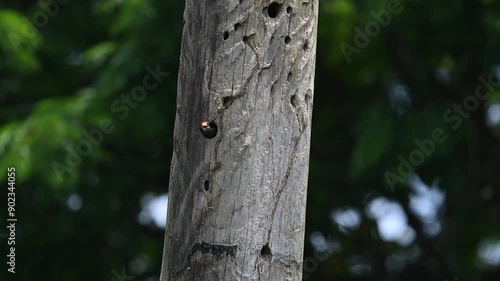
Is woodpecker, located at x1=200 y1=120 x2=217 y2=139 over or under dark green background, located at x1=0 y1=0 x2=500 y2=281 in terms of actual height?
under

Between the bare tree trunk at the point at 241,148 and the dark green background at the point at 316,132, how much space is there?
421 cm

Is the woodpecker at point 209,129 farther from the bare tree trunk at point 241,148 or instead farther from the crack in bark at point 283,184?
the crack in bark at point 283,184

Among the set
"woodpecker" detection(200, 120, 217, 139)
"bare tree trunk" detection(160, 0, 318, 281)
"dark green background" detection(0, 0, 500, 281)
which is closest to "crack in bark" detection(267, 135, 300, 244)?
"bare tree trunk" detection(160, 0, 318, 281)

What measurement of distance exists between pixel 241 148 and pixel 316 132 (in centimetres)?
612

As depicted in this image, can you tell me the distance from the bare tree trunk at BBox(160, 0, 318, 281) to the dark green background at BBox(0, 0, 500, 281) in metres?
4.21

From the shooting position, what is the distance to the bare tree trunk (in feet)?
9.85

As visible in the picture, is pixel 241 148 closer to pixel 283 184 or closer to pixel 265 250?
pixel 283 184

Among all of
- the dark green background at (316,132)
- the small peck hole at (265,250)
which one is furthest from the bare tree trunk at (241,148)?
the dark green background at (316,132)

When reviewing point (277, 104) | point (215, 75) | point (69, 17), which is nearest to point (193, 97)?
point (215, 75)

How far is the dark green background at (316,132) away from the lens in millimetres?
7832

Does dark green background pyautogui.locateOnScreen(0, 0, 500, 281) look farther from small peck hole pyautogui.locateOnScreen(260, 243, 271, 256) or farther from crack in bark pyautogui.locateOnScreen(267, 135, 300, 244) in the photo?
small peck hole pyautogui.locateOnScreen(260, 243, 271, 256)

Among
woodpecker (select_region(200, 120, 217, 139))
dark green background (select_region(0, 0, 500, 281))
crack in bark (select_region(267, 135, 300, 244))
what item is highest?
dark green background (select_region(0, 0, 500, 281))

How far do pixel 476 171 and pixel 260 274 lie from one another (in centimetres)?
639

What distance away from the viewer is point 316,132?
29.8 ft
